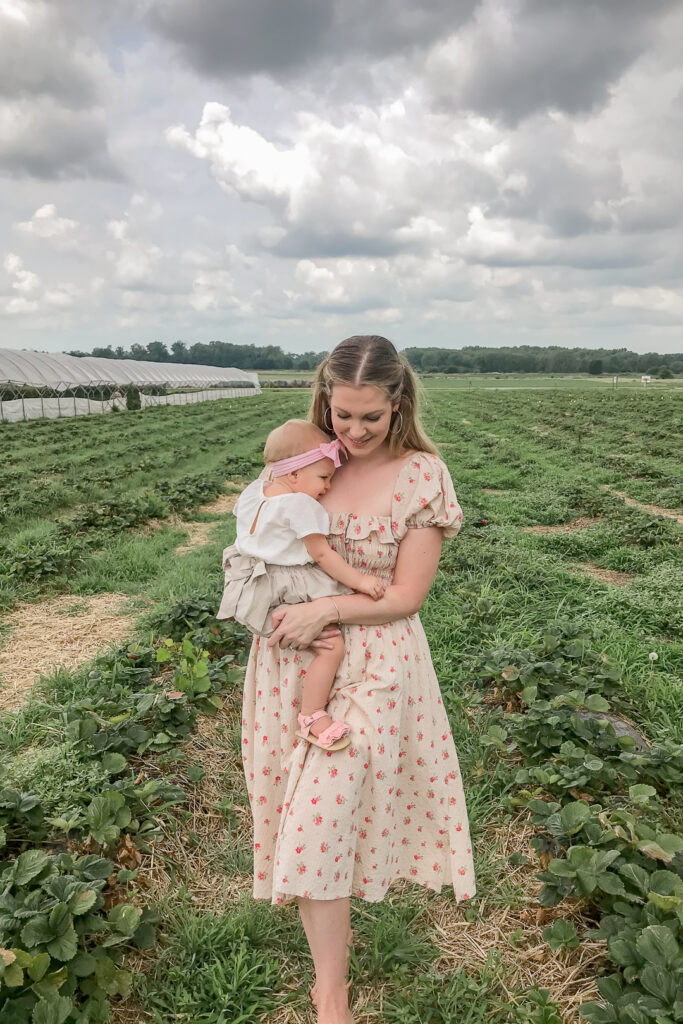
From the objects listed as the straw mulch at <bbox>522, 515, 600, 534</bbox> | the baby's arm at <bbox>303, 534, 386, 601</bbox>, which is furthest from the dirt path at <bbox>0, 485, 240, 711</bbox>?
the straw mulch at <bbox>522, 515, 600, 534</bbox>

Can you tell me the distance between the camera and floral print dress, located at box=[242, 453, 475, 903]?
1890 millimetres

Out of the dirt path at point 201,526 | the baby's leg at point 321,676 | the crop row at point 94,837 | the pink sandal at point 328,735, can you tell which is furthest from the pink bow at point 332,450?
the dirt path at point 201,526

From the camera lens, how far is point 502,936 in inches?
99.9

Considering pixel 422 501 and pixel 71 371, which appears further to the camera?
pixel 71 371

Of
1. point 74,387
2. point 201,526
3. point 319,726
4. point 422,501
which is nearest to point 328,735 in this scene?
point 319,726

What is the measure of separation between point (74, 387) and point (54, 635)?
27.8m

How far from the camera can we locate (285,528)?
207 centimetres

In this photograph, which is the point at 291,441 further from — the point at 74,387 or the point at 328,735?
the point at 74,387

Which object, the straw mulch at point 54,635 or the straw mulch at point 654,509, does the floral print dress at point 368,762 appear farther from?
the straw mulch at point 654,509

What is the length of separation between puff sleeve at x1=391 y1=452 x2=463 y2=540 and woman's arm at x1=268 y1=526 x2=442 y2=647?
0.04 m

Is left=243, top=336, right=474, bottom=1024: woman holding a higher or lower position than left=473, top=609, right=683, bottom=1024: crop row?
higher

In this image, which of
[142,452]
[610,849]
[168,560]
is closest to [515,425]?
[142,452]

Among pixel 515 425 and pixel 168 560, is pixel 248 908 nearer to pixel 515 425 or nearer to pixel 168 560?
pixel 168 560

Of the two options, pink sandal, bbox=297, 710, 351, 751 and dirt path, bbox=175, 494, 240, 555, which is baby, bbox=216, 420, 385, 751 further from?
dirt path, bbox=175, 494, 240, 555
